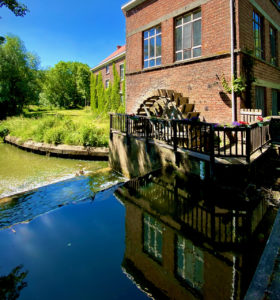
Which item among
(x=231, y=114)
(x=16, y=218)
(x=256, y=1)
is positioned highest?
(x=256, y=1)

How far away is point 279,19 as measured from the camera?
35.3 ft

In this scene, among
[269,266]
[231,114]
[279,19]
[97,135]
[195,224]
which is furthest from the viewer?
[97,135]

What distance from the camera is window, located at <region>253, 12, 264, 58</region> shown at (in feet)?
29.1

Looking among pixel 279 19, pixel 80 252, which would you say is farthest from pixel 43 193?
pixel 279 19

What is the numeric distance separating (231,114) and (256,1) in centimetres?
492

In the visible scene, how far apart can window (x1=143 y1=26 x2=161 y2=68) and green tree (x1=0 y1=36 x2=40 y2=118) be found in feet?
66.1

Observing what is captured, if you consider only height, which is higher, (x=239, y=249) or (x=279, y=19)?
(x=279, y=19)

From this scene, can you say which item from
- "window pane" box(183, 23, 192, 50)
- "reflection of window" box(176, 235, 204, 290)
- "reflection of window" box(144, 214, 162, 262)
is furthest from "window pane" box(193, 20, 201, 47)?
"reflection of window" box(176, 235, 204, 290)

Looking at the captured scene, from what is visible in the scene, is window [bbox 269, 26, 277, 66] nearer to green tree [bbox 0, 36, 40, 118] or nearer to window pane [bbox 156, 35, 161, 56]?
window pane [bbox 156, 35, 161, 56]

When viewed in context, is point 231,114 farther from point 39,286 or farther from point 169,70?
point 39,286

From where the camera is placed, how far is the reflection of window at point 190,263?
2.44 m

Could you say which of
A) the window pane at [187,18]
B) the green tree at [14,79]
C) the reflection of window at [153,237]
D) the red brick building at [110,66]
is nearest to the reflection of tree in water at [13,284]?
the reflection of window at [153,237]

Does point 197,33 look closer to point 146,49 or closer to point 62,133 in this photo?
point 146,49

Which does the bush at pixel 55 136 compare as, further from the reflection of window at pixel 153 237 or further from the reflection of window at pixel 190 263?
the reflection of window at pixel 190 263
